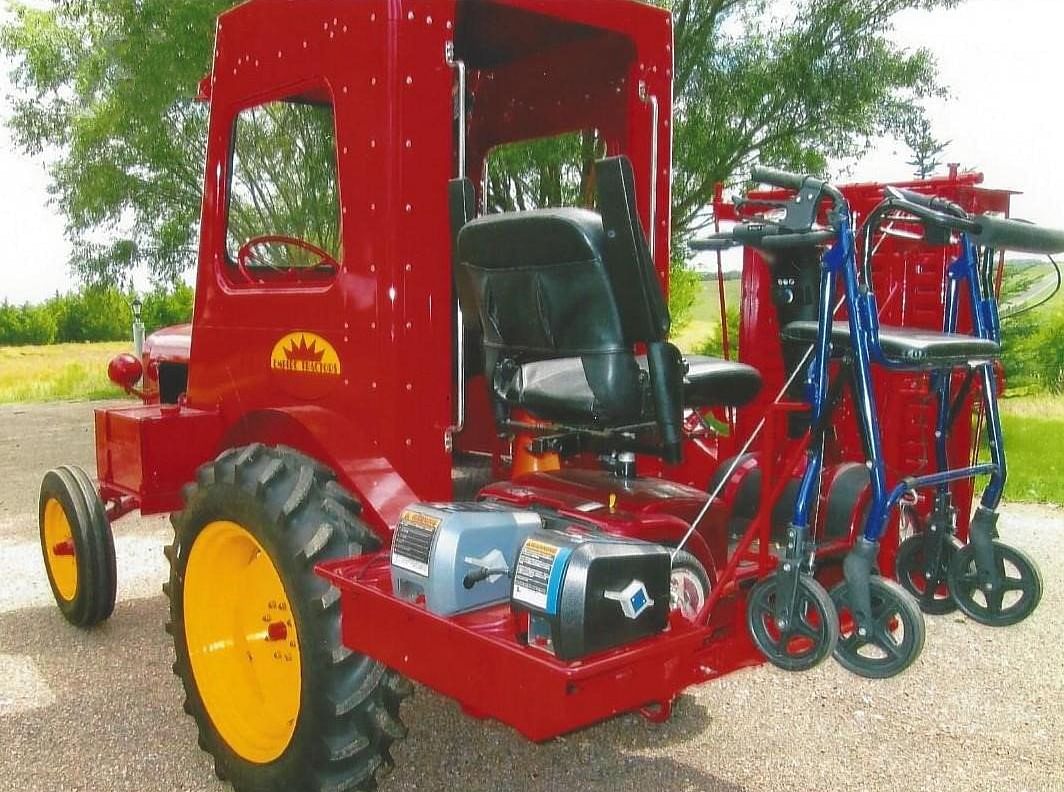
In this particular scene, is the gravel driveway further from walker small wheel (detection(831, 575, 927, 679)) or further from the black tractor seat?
the black tractor seat

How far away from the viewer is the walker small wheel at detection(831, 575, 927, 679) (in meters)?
2.15

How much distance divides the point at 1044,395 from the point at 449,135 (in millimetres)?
11929

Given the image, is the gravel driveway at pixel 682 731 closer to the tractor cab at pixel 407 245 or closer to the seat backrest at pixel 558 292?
the tractor cab at pixel 407 245

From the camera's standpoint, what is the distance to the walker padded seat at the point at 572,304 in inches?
85.0

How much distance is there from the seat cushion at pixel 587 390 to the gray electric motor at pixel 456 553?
313 mm

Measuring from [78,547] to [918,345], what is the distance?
332 centimetres

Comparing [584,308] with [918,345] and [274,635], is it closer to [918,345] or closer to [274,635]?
[918,345]

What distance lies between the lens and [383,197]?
2.55 metres

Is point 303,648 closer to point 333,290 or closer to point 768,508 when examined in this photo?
point 333,290

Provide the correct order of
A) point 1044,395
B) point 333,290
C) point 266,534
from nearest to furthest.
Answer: point 266,534 < point 333,290 < point 1044,395

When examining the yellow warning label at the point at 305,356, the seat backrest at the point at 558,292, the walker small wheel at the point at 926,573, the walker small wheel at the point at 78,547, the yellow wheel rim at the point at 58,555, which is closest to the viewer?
the seat backrest at the point at 558,292

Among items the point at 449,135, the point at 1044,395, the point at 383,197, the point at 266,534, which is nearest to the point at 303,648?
the point at 266,534

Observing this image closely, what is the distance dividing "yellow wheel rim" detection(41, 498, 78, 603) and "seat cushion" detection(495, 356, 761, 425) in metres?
2.63

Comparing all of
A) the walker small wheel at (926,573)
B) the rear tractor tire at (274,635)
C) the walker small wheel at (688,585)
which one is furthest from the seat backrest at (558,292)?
the walker small wheel at (926,573)
